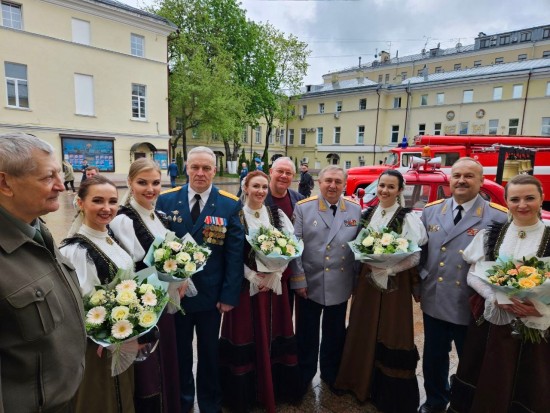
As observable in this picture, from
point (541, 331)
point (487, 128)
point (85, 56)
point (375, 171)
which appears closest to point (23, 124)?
point (85, 56)

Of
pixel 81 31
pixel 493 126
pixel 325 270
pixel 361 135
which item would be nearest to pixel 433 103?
pixel 493 126

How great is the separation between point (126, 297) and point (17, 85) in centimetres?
2143

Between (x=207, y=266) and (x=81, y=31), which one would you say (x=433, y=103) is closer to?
(x=81, y=31)

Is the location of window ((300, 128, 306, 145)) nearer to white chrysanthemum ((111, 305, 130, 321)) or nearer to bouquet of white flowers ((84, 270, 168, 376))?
bouquet of white flowers ((84, 270, 168, 376))

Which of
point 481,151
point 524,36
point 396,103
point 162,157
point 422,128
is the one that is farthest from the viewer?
point 524,36

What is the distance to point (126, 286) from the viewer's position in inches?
74.2

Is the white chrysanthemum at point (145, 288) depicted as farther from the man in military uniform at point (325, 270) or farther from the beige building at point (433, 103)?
the beige building at point (433, 103)

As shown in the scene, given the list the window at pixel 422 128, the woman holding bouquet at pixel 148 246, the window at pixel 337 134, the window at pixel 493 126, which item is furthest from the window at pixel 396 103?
the woman holding bouquet at pixel 148 246

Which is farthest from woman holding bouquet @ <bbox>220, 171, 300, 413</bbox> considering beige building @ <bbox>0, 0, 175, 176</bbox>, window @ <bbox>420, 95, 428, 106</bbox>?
window @ <bbox>420, 95, 428, 106</bbox>

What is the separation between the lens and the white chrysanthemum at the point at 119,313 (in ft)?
5.86

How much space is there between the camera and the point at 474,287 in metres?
2.41

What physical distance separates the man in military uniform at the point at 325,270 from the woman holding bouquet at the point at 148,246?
1152 millimetres

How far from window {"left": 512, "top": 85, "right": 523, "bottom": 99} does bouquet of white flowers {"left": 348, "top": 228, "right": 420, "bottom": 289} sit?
1409 inches

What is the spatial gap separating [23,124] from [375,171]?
60.4 feet
